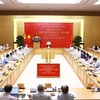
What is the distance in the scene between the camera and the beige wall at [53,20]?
67.9ft

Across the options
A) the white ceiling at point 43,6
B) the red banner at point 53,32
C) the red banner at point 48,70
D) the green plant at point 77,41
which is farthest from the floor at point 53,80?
the red banner at point 53,32

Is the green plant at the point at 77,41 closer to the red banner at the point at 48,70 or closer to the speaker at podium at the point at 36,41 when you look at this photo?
the speaker at podium at the point at 36,41

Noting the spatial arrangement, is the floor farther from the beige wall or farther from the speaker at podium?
the beige wall

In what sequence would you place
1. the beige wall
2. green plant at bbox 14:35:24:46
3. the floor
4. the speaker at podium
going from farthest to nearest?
the beige wall < the speaker at podium < green plant at bbox 14:35:24:46 < the floor

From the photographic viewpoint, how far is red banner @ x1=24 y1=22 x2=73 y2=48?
20797 millimetres

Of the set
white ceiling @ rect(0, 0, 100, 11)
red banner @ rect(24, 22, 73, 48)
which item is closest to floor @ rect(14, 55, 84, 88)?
white ceiling @ rect(0, 0, 100, 11)

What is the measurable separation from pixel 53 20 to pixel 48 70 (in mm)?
12048

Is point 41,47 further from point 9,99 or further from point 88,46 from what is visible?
point 9,99

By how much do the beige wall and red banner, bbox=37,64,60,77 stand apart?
38.5 feet

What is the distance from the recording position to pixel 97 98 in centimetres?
486

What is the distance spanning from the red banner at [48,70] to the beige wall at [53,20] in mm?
11743

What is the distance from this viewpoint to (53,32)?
2088 centimetres

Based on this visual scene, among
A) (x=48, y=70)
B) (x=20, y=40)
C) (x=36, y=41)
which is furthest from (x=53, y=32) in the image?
(x=48, y=70)

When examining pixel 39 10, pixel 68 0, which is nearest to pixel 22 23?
pixel 39 10
